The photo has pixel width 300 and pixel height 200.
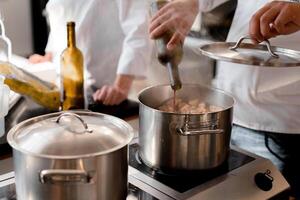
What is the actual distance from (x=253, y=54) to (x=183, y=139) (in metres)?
0.22

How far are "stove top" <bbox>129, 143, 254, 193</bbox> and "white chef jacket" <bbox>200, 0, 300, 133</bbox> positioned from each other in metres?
0.24

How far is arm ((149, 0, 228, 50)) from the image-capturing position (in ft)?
3.17

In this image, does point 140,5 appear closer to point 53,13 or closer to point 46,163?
point 53,13

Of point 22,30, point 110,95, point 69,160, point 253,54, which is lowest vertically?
point 22,30

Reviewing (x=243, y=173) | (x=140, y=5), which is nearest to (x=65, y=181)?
(x=243, y=173)

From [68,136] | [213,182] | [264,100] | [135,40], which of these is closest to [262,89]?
[264,100]

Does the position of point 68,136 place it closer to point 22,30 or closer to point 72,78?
point 72,78

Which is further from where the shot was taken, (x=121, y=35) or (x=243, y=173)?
(x=121, y=35)

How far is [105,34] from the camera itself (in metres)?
1.53

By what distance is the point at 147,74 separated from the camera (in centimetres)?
147

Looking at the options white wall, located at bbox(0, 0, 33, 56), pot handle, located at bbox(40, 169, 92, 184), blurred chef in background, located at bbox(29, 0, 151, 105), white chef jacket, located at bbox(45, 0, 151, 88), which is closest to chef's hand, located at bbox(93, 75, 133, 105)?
blurred chef in background, located at bbox(29, 0, 151, 105)

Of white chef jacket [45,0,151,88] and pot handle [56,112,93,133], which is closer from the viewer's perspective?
pot handle [56,112,93,133]

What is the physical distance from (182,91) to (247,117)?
267 millimetres

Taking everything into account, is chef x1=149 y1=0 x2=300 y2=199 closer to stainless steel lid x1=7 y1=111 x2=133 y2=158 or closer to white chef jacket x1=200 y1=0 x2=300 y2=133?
white chef jacket x1=200 y1=0 x2=300 y2=133
